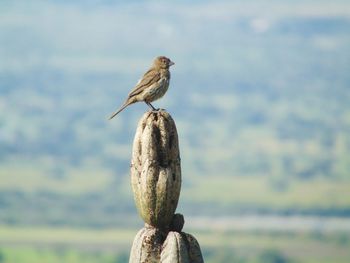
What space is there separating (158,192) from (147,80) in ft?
9.15

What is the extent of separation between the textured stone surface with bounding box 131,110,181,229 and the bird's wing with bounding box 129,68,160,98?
2342 mm

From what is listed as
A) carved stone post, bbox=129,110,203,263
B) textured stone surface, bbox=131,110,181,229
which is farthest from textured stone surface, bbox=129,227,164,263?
textured stone surface, bbox=131,110,181,229

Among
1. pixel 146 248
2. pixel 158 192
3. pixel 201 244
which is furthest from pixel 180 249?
pixel 201 244

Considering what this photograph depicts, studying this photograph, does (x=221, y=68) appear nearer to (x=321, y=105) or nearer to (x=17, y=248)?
(x=321, y=105)

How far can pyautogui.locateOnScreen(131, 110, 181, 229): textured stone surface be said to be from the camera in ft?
37.7

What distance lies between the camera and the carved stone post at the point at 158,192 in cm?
1134

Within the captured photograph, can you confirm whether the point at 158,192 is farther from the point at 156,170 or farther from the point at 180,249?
the point at 180,249

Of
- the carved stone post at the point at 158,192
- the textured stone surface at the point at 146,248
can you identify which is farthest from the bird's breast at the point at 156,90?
the textured stone surface at the point at 146,248

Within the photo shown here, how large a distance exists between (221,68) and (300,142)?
3557 centimetres

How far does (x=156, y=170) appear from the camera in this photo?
37.8ft

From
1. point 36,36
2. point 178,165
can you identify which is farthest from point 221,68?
point 178,165

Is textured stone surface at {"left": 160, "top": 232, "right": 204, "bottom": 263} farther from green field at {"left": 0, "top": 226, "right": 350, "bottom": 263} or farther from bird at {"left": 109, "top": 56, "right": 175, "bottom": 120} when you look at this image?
green field at {"left": 0, "top": 226, "right": 350, "bottom": 263}

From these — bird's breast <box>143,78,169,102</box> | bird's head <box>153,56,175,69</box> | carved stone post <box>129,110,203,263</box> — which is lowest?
carved stone post <box>129,110,203,263</box>

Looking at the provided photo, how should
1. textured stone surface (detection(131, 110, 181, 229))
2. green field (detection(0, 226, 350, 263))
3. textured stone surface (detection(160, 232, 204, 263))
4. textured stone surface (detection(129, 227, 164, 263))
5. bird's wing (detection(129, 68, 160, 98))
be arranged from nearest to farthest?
textured stone surface (detection(160, 232, 204, 263)) → textured stone surface (detection(129, 227, 164, 263)) → textured stone surface (detection(131, 110, 181, 229)) → bird's wing (detection(129, 68, 160, 98)) → green field (detection(0, 226, 350, 263))
